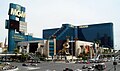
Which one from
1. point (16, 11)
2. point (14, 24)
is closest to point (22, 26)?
point (14, 24)

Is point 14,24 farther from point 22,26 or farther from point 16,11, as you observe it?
point 16,11

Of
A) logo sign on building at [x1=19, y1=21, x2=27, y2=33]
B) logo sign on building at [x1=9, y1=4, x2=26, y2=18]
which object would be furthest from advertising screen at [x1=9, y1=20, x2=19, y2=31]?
logo sign on building at [x1=9, y1=4, x2=26, y2=18]

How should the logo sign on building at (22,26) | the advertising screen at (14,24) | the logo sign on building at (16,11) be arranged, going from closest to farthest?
the logo sign on building at (16,11) < the advertising screen at (14,24) < the logo sign on building at (22,26)

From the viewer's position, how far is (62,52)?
165875 millimetres

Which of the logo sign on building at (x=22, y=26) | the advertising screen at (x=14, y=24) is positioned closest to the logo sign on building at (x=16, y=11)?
the advertising screen at (x=14, y=24)

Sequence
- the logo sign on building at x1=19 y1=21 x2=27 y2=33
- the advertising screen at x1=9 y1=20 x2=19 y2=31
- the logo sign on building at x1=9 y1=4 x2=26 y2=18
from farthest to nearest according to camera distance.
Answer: the logo sign on building at x1=19 y1=21 x2=27 y2=33
the advertising screen at x1=9 y1=20 x2=19 y2=31
the logo sign on building at x1=9 y1=4 x2=26 y2=18

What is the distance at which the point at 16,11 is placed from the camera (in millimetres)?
178000

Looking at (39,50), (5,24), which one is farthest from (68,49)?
(5,24)

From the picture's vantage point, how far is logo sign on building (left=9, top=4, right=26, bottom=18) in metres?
174

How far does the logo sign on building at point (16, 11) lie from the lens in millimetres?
174500

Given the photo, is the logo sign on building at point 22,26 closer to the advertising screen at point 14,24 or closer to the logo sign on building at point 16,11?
the advertising screen at point 14,24

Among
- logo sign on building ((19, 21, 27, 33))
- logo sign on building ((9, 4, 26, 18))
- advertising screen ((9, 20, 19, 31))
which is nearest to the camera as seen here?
logo sign on building ((9, 4, 26, 18))

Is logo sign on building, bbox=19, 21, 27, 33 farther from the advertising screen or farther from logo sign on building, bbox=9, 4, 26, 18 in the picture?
logo sign on building, bbox=9, 4, 26, 18

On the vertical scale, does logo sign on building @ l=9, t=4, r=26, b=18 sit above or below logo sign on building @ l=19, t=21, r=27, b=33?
above
